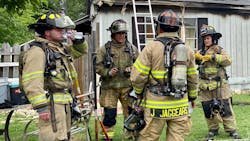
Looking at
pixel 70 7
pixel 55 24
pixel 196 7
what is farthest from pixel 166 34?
pixel 70 7

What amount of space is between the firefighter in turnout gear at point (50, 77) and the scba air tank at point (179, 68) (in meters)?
1.27

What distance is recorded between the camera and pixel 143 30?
14438 mm

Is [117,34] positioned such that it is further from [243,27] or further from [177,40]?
[243,27]

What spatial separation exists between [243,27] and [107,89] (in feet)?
32.7

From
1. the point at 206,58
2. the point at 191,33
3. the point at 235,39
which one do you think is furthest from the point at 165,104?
the point at 235,39

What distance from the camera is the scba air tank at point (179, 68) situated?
5480 millimetres

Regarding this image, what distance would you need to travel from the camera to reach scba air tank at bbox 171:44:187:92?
548 cm

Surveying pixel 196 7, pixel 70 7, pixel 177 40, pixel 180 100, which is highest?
pixel 70 7

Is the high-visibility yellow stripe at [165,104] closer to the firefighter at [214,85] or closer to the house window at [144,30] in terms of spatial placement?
the firefighter at [214,85]

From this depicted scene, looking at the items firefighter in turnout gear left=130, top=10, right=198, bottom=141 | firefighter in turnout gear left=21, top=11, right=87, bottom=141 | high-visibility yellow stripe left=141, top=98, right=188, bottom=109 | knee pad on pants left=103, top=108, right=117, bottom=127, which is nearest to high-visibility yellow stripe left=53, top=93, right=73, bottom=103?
firefighter in turnout gear left=21, top=11, right=87, bottom=141

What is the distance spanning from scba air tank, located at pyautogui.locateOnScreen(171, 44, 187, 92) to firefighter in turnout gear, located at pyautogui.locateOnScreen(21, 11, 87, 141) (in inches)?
49.9

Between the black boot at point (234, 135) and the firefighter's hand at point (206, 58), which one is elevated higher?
the firefighter's hand at point (206, 58)

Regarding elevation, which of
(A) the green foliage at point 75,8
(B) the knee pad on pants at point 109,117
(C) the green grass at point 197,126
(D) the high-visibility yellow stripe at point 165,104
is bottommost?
(C) the green grass at point 197,126

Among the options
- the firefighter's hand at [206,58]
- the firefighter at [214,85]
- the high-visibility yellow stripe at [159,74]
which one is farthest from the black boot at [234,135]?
the high-visibility yellow stripe at [159,74]
